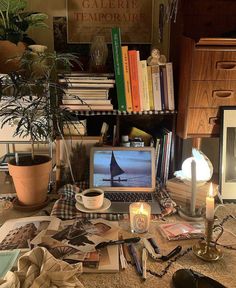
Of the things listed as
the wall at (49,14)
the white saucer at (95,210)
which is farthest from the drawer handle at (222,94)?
the white saucer at (95,210)

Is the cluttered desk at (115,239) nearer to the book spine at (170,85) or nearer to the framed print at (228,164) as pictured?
the framed print at (228,164)

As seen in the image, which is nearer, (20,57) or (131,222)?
(131,222)

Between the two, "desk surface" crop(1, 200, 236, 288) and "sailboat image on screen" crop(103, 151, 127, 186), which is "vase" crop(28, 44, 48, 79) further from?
"desk surface" crop(1, 200, 236, 288)

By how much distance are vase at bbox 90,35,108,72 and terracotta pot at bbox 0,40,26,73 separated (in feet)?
1.07

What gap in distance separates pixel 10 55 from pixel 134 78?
56cm

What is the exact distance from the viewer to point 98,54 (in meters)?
1.46

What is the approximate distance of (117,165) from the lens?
1.43 metres

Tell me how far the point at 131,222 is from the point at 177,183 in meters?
0.35

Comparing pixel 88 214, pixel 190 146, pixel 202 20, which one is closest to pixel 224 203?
pixel 190 146

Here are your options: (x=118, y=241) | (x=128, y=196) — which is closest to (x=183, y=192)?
(x=128, y=196)

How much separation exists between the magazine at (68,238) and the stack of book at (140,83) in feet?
1.86

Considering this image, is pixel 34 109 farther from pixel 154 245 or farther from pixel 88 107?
pixel 154 245

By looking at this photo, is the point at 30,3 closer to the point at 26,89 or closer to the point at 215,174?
the point at 26,89

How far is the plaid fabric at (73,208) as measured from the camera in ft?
4.01
